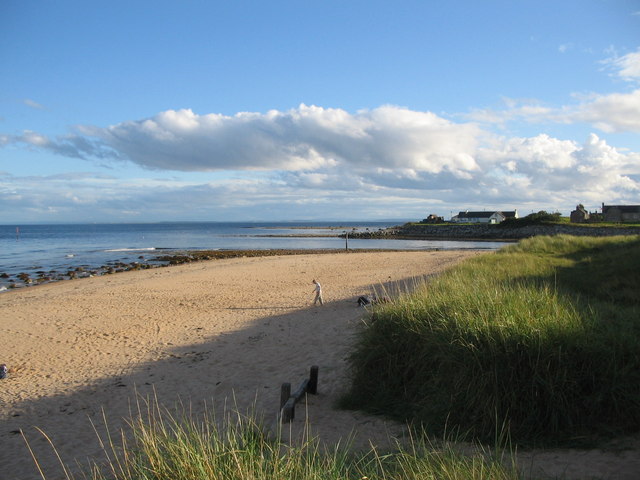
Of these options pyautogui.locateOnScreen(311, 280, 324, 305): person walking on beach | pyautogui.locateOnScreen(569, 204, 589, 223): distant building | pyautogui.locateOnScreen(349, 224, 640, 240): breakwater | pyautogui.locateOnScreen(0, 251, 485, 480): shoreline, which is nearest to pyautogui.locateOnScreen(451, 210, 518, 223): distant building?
pyautogui.locateOnScreen(349, 224, 640, 240): breakwater

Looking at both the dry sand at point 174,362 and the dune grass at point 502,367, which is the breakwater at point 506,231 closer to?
the dry sand at point 174,362

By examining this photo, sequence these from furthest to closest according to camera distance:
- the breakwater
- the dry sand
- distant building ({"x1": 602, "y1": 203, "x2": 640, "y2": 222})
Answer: distant building ({"x1": 602, "y1": 203, "x2": 640, "y2": 222}) < the breakwater < the dry sand

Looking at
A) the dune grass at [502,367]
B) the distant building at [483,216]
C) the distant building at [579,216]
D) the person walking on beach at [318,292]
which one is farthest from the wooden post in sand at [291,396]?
the distant building at [483,216]

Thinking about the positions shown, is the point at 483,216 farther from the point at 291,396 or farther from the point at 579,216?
the point at 291,396

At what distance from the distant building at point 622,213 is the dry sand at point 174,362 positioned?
6336 cm

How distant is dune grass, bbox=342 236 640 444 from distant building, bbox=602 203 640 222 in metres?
71.3

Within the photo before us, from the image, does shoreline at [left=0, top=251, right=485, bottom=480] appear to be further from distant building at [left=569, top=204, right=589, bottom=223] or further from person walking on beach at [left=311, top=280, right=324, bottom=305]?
distant building at [left=569, top=204, right=589, bottom=223]

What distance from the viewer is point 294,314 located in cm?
1421

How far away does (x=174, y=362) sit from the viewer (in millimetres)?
10148

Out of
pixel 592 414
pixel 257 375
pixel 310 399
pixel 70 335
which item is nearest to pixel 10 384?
pixel 70 335

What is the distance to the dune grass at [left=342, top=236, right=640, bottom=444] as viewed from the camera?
18.0 feet

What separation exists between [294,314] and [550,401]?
30.7ft

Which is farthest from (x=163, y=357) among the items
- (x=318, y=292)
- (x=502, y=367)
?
(x=502, y=367)

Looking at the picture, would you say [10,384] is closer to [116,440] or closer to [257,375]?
[116,440]
